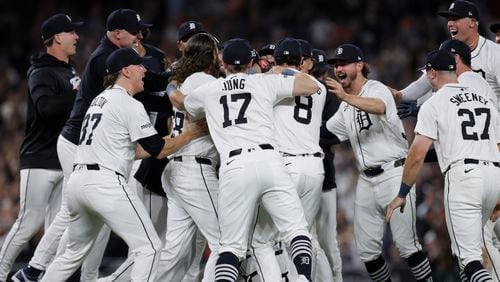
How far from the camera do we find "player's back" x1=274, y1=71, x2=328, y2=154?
8.99 m

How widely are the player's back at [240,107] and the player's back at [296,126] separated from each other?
412 mm

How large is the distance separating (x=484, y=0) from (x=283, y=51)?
31.3ft

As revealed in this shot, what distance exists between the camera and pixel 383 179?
9.45 m

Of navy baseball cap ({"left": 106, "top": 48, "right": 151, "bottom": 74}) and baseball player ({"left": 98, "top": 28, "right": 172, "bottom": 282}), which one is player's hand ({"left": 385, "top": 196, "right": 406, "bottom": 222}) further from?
navy baseball cap ({"left": 106, "top": 48, "right": 151, "bottom": 74})

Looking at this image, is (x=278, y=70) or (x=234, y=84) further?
(x=278, y=70)

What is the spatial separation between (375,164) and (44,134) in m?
3.31

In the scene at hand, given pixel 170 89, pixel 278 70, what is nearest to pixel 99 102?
pixel 170 89

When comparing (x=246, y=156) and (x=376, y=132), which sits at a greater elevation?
(x=246, y=156)

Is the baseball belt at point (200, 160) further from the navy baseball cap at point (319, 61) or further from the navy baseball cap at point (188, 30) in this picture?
the navy baseball cap at point (319, 61)

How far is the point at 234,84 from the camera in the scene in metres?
8.50

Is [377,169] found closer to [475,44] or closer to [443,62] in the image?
[443,62]

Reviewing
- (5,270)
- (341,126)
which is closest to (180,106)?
(341,126)

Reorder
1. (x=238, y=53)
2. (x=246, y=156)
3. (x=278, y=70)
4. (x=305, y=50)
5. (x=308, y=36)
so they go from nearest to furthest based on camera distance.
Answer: (x=246, y=156) → (x=238, y=53) → (x=278, y=70) → (x=305, y=50) → (x=308, y=36)

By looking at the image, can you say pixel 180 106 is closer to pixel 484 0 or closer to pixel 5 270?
pixel 5 270
